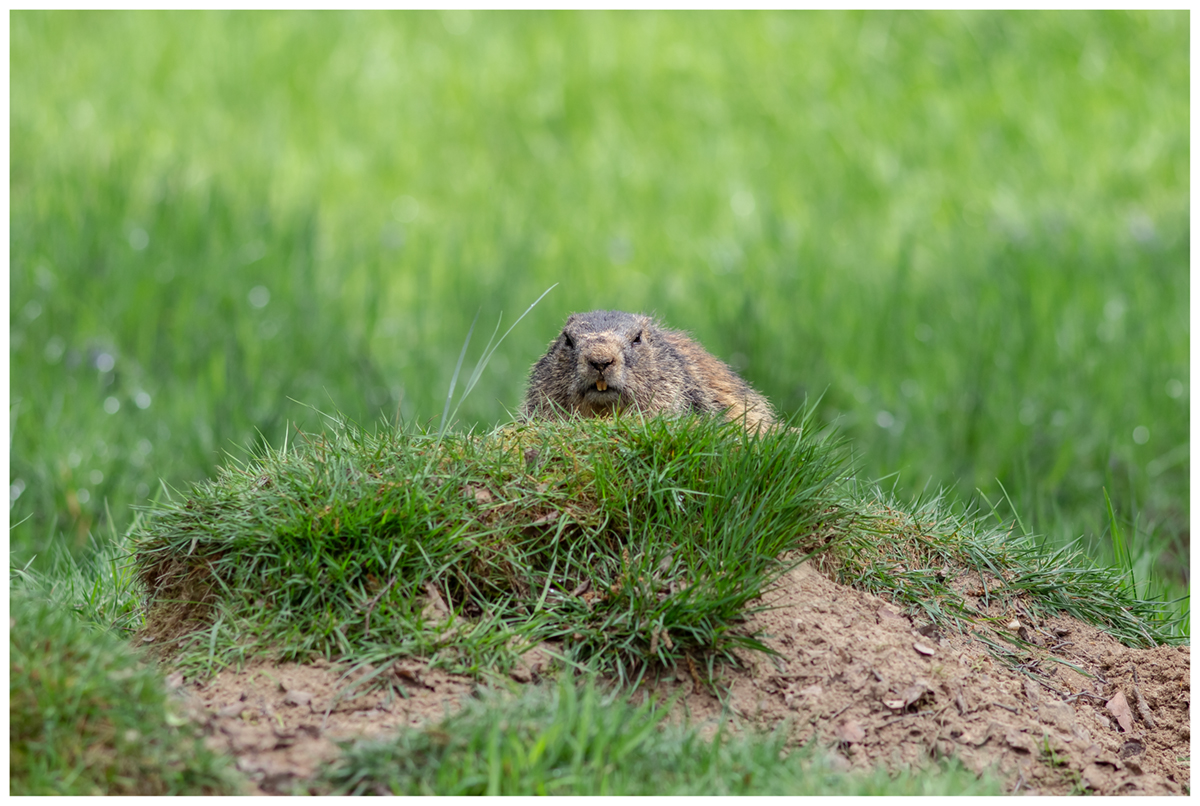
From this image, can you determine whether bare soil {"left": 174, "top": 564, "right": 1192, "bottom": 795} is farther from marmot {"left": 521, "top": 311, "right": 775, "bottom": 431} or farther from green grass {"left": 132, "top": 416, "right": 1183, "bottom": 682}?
marmot {"left": 521, "top": 311, "right": 775, "bottom": 431}

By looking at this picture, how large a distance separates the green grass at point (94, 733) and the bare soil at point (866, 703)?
0.36ft

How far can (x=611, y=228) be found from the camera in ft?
30.4

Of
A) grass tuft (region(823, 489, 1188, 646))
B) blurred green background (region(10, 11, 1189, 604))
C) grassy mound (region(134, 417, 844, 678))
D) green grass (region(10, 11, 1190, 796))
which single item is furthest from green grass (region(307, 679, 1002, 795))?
blurred green background (region(10, 11, 1189, 604))

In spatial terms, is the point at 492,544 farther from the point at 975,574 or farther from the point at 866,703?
the point at 975,574

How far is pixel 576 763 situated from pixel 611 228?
269 inches

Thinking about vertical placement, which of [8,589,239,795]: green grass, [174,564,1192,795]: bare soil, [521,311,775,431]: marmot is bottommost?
[174,564,1192,795]: bare soil

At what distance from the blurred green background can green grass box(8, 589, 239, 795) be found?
2665mm

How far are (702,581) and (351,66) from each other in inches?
349

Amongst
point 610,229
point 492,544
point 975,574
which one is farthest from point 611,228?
point 492,544

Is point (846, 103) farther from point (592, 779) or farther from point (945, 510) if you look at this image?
point (592, 779)

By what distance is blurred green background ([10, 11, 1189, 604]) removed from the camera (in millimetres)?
7102

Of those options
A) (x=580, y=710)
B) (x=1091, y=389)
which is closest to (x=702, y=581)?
(x=580, y=710)

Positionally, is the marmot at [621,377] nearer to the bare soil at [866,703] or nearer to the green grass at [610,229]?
the bare soil at [866,703]

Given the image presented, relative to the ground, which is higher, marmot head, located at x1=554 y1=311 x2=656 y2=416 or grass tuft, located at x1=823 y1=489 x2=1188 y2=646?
marmot head, located at x1=554 y1=311 x2=656 y2=416
